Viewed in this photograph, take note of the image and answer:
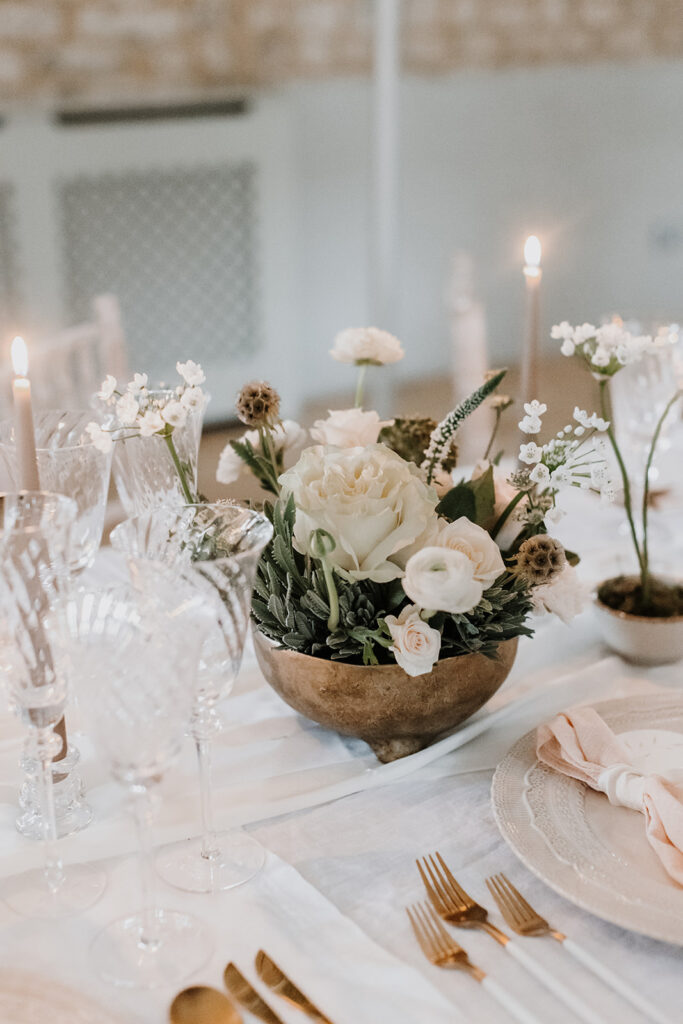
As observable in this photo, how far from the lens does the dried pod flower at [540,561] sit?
0.78 metres

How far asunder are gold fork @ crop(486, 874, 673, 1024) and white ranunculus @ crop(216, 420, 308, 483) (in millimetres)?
408

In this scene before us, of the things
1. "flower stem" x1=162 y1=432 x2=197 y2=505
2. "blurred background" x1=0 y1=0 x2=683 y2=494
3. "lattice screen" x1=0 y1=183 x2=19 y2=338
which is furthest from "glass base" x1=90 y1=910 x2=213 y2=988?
"lattice screen" x1=0 y1=183 x2=19 y2=338

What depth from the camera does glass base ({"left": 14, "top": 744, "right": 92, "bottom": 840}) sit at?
78 centimetres

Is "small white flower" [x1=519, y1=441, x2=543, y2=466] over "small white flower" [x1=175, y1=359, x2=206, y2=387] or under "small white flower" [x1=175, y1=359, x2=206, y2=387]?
under

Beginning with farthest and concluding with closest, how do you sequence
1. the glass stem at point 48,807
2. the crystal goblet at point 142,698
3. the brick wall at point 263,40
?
the brick wall at point 263,40
the glass stem at point 48,807
the crystal goblet at point 142,698

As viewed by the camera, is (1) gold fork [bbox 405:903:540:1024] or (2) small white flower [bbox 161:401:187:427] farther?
(2) small white flower [bbox 161:401:187:427]

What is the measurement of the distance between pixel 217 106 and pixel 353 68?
492 millimetres

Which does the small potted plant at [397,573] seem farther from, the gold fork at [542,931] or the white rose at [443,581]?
the gold fork at [542,931]

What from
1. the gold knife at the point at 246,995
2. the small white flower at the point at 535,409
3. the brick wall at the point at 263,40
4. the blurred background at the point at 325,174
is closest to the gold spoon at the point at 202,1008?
the gold knife at the point at 246,995

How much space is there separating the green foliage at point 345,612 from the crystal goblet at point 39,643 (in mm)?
177

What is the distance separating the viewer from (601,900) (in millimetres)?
656

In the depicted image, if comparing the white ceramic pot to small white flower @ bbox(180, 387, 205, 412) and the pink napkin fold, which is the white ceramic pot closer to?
the pink napkin fold

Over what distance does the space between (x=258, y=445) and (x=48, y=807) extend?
38cm

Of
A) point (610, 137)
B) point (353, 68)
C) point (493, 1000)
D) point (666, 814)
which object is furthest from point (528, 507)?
point (610, 137)
